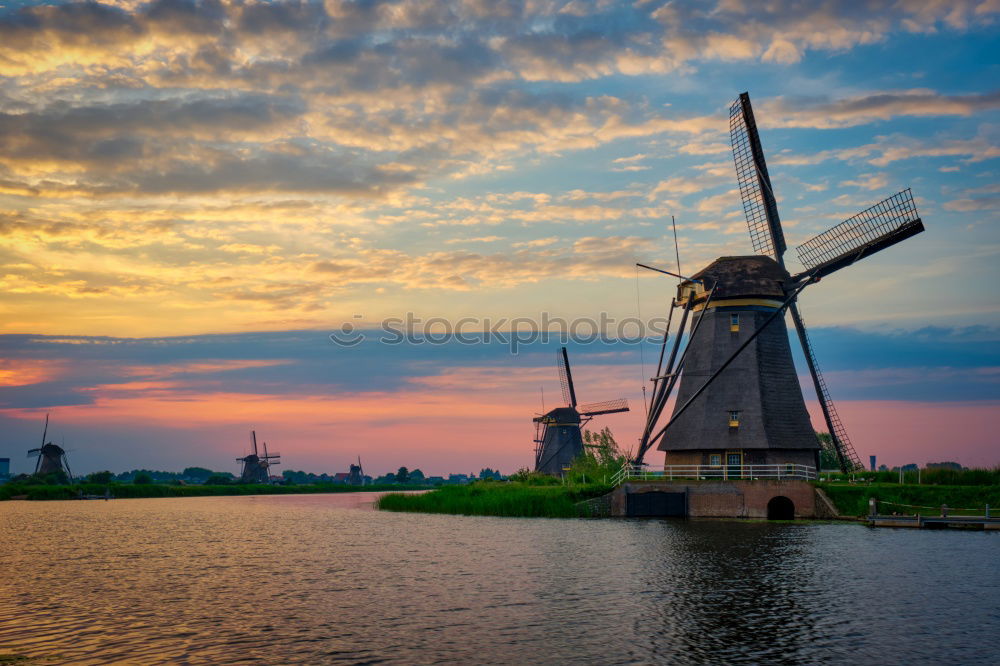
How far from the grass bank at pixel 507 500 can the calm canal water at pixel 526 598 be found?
10.6 meters

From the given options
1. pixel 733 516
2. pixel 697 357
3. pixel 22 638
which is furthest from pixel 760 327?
pixel 22 638

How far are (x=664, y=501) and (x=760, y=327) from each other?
11306 mm

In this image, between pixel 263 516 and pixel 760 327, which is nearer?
pixel 760 327

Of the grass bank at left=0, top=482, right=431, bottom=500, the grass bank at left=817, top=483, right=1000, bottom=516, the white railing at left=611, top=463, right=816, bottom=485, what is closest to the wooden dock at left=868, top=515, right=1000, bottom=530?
the grass bank at left=817, top=483, right=1000, bottom=516

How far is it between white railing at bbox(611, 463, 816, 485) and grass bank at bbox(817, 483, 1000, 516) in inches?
91.4

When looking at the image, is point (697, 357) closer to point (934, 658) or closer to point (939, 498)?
point (939, 498)

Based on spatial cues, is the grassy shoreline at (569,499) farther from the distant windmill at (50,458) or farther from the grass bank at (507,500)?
the distant windmill at (50,458)

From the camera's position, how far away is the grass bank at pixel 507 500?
166ft

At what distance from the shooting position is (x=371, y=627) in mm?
19672

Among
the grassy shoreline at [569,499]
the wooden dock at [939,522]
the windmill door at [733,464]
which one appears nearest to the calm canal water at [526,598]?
the wooden dock at [939,522]

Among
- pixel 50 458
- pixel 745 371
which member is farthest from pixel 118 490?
pixel 745 371

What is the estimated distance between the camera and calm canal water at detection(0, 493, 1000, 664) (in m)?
17.2

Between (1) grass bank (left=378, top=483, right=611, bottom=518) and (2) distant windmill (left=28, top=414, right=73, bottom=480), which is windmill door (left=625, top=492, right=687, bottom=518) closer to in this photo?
(1) grass bank (left=378, top=483, right=611, bottom=518)

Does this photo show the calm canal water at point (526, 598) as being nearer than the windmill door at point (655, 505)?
Yes
